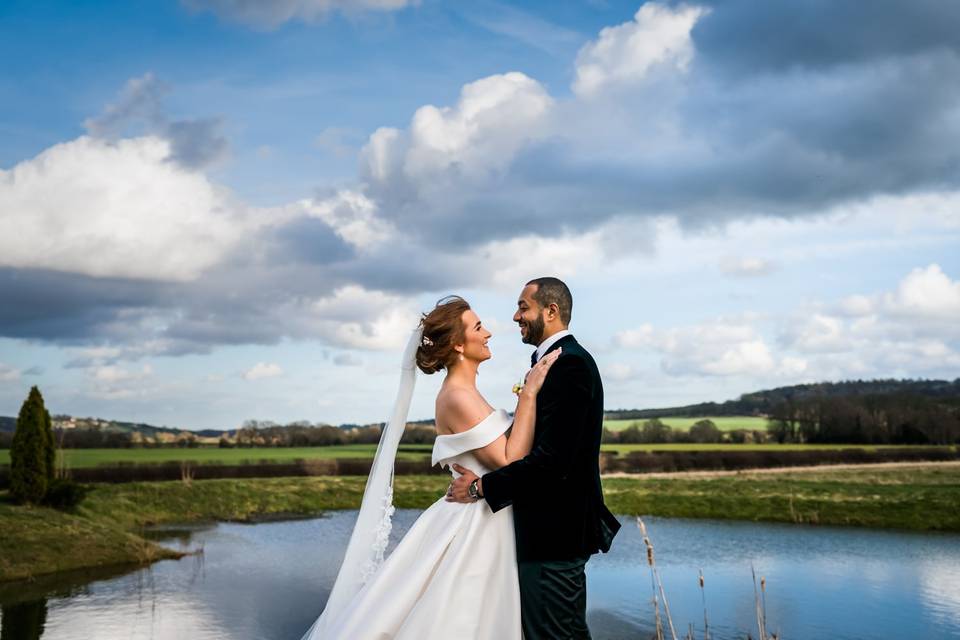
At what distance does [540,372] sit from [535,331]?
310 millimetres

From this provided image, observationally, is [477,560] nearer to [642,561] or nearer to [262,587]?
[262,587]

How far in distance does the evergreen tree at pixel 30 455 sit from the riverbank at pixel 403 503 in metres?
0.50

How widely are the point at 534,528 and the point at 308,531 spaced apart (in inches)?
786

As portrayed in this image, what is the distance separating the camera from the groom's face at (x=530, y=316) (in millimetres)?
3951

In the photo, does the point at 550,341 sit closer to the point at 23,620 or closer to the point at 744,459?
the point at 23,620

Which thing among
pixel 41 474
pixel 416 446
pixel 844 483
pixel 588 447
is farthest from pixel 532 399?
pixel 416 446

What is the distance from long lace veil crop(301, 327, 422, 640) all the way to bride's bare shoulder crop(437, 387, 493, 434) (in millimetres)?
518

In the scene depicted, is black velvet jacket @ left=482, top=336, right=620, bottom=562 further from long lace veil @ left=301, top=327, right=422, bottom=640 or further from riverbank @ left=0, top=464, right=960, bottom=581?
riverbank @ left=0, top=464, right=960, bottom=581

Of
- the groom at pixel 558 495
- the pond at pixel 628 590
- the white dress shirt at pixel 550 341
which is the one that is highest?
the white dress shirt at pixel 550 341

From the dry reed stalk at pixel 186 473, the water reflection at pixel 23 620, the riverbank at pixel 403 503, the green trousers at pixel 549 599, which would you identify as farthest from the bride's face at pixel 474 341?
the dry reed stalk at pixel 186 473

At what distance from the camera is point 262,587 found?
48.0ft

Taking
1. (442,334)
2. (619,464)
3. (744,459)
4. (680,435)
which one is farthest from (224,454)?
(442,334)

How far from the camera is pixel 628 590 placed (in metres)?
14.7

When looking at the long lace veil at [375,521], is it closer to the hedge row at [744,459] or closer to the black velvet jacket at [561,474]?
the black velvet jacket at [561,474]
